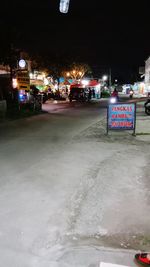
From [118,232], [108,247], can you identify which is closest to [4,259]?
[108,247]

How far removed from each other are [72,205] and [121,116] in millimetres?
8208

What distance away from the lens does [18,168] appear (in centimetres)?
A: 776

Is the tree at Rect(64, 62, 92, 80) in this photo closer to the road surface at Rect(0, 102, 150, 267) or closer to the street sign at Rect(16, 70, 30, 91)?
the street sign at Rect(16, 70, 30, 91)

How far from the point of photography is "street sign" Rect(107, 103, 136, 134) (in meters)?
12.9

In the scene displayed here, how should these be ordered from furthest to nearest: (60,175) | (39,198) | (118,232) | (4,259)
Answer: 1. (60,175)
2. (39,198)
3. (118,232)
4. (4,259)

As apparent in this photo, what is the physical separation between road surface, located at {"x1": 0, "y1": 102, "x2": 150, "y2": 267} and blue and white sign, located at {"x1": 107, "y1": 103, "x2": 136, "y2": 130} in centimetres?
294

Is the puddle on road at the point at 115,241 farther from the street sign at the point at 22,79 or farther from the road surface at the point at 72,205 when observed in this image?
the street sign at the point at 22,79

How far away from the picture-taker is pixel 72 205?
5371mm

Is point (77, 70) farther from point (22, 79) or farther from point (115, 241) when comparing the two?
point (115, 241)

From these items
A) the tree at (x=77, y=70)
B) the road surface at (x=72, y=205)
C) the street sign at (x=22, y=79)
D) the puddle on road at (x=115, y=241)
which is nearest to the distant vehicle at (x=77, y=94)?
the street sign at (x=22, y=79)

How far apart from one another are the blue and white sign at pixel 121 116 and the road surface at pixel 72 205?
2936mm

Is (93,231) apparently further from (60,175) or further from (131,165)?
(131,165)

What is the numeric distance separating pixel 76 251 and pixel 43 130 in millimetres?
10974

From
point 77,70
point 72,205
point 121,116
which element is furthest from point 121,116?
point 77,70
